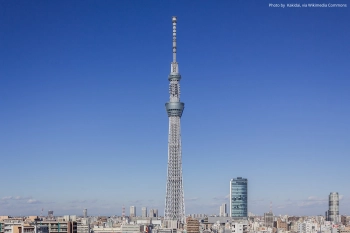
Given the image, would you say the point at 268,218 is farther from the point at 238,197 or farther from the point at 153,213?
the point at 153,213

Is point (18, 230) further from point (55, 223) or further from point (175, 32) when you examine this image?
point (175, 32)

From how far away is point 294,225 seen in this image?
309ft

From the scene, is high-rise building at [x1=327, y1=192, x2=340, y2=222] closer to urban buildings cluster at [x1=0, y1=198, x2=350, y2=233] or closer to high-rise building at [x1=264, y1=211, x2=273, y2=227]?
urban buildings cluster at [x1=0, y1=198, x2=350, y2=233]

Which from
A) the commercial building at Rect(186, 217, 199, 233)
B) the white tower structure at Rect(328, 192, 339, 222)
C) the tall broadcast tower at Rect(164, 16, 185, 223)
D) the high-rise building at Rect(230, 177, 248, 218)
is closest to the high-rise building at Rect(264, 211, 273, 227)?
the high-rise building at Rect(230, 177, 248, 218)

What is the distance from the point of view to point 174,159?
76375 millimetres

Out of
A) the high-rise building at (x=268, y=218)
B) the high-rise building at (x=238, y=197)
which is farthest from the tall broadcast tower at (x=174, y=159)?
the high-rise building at (x=268, y=218)

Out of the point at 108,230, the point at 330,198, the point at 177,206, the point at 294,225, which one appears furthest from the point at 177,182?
the point at 330,198

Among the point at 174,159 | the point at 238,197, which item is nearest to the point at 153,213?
the point at 238,197

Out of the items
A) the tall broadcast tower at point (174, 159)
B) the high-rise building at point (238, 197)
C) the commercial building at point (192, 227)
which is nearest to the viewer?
the commercial building at point (192, 227)

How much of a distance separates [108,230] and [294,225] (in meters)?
30.4

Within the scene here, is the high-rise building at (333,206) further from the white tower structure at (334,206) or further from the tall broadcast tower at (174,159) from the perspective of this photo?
the tall broadcast tower at (174,159)

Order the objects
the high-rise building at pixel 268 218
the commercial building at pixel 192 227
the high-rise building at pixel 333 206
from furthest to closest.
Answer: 1. the high-rise building at pixel 333 206
2. the high-rise building at pixel 268 218
3. the commercial building at pixel 192 227

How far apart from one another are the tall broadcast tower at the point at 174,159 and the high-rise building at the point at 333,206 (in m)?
50.2

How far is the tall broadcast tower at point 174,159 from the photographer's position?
249 ft
